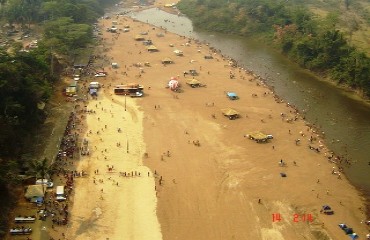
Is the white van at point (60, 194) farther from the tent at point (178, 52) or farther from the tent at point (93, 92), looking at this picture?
the tent at point (178, 52)

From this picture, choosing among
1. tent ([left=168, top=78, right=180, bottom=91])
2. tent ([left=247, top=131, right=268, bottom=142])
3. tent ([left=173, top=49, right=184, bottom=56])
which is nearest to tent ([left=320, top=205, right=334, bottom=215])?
tent ([left=247, top=131, right=268, bottom=142])

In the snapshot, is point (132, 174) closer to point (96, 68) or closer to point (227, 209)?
point (227, 209)

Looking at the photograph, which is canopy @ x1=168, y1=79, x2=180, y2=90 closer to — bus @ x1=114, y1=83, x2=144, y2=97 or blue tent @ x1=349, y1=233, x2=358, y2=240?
bus @ x1=114, y1=83, x2=144, y2=97

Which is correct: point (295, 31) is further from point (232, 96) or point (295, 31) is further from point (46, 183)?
point (46, 183)

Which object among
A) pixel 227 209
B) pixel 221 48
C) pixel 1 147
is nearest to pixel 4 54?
pixel 1 147

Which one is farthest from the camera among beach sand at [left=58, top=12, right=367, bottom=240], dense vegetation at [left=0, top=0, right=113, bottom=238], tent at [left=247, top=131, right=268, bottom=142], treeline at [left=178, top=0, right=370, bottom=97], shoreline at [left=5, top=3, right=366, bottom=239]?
treeline at [left=178, top=0, right=370, bottom=97]

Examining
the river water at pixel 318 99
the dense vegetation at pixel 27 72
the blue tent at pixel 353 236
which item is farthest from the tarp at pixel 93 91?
the blue tent at pixel 353 236

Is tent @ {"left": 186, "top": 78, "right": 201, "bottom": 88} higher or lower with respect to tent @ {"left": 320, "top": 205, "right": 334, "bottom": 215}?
lower

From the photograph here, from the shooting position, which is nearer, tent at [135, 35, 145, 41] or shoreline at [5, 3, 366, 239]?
shoreline at [5, 3, 366, 239]
